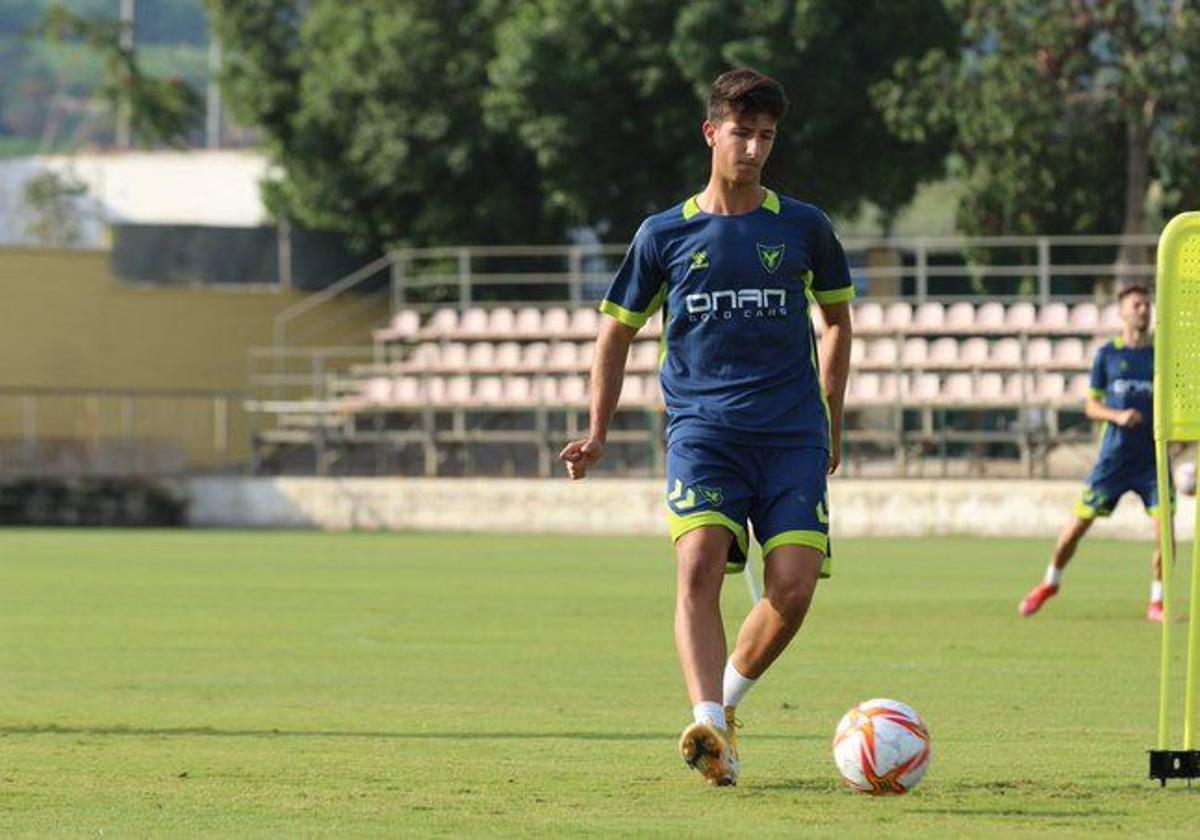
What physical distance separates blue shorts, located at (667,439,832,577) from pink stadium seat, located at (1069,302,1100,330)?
2684cm

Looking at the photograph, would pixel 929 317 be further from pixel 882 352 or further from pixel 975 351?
pixel 975 351

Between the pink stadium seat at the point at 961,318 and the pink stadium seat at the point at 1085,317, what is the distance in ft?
4.72

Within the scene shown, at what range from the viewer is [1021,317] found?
35.8 meters

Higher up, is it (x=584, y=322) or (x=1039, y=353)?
(x=584, y=322)

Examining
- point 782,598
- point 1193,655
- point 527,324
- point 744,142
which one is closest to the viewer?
point 1193,655

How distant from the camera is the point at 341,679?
44.9 feet

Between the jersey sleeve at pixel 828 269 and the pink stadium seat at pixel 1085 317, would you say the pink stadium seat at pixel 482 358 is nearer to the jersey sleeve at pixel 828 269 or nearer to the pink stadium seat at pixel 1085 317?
the pink stadium seat at pixel 1085 317

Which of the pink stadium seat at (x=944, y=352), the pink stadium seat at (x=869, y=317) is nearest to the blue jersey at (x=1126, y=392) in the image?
the pink stadium seat at (x=944, y=352)

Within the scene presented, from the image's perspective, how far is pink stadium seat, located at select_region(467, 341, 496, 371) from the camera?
38531 mm

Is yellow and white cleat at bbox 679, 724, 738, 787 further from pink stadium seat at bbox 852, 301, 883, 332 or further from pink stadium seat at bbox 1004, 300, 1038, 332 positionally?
pink stadium seat at bbox 852, 301, 883, 332

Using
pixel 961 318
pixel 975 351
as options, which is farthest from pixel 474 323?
pixel 975 351

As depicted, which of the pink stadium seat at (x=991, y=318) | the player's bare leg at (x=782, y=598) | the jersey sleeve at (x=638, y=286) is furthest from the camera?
the pink stadium seat at (x=991, y=318)

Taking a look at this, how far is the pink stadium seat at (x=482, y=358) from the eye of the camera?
126ft

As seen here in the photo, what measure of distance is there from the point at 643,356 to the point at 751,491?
29829 millimetres
